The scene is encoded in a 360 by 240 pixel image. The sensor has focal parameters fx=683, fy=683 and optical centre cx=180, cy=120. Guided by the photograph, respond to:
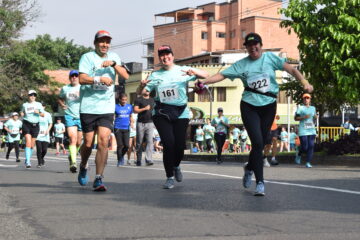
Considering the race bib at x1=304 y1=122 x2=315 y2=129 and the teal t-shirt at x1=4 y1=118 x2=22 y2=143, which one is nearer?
the race bib at x1=304 y1=122 x2=315 y2=129

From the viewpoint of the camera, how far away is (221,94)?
59500 millimetres

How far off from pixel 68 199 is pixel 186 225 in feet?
7.06

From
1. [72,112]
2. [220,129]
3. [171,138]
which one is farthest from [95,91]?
[220,129]

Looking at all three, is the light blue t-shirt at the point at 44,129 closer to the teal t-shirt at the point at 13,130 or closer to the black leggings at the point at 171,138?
the teal t-shirt at the point at 13,130

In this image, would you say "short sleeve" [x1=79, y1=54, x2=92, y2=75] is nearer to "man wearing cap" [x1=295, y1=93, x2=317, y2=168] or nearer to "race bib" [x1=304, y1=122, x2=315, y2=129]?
"man wearing cap" [x1=295, y1=93, x2=317, y2=168]

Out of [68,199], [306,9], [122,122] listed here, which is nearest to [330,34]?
[306,9]

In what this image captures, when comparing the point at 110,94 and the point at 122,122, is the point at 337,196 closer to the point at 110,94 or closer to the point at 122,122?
the point at 110,94

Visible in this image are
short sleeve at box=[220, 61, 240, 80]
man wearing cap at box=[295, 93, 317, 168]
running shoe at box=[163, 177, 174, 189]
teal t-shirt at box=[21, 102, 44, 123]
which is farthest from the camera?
man wearing cap at box=[295, 93, 317, 168]

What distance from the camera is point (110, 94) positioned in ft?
27.6

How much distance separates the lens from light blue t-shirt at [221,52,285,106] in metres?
7.98

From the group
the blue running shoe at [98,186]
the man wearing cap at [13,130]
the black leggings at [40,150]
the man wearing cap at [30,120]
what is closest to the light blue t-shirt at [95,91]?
the blue running shoe at [98,186]

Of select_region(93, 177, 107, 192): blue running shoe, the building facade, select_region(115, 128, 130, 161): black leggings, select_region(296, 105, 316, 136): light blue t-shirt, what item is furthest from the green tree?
the building facade

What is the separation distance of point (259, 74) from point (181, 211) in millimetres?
2433

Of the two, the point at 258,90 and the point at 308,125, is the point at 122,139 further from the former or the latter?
the point at 258,90
